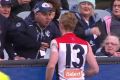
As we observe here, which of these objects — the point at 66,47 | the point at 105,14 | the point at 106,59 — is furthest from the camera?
the point at 105,14

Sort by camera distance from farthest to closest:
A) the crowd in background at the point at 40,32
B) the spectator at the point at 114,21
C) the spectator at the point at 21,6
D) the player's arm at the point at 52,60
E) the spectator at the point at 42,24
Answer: the spectator at the point at 21,6, the spectator at the point at 114,21, the spectator at the point at 42,24, the crowd in background at the point at 40,32, the player's arm at the point at 52,60

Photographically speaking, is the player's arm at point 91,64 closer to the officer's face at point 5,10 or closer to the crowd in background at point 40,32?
the crowd in background at point 40,32

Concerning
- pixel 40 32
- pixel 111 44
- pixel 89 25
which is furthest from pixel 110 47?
pixel 40 32

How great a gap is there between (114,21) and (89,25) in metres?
0.33

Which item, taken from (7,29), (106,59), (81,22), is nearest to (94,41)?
(81,22)

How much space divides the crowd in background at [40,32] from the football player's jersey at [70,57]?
2.12 feet

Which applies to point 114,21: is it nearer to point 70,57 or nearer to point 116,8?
point 116,8

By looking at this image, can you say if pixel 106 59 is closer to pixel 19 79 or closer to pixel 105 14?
pixel 19 79

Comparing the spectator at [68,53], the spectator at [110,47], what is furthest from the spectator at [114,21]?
the spectator at [68,53]

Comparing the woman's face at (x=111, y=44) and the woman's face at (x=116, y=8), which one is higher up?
the woman's face at (x=116, y=8)

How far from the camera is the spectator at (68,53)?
5.46 metres

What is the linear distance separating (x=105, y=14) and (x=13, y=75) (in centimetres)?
236

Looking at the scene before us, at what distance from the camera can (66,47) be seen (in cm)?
553

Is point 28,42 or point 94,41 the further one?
point 94,41
